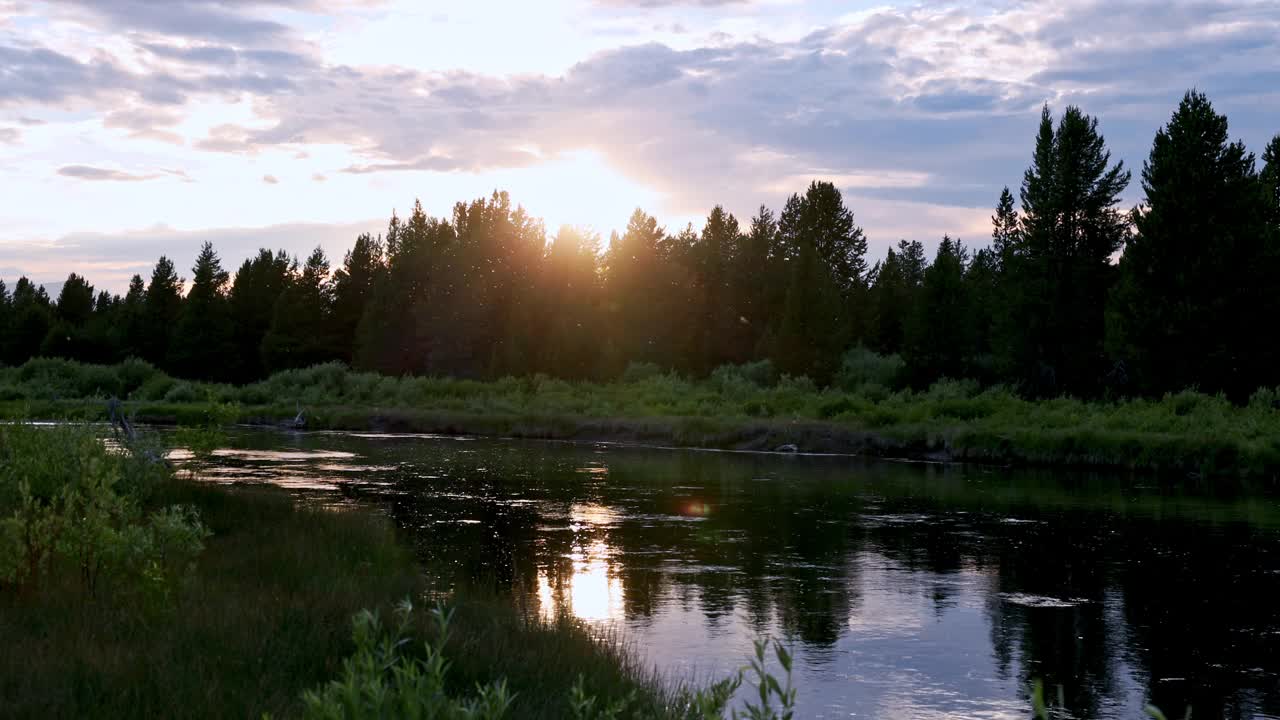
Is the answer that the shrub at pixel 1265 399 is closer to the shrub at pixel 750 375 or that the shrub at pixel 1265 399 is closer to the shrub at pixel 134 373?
the shrub at pixel 750 375

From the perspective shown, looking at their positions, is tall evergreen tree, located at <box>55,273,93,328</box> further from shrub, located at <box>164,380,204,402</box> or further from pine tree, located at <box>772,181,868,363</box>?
pine tree, located at <box>772,181,868,363</box>

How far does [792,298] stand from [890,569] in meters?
50.4

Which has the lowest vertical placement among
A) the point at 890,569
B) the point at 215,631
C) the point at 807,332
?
the point at 890,569

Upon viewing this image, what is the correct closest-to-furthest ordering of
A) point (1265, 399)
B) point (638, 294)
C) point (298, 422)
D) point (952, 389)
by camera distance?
point (1265, 399)
point (952, 389)
point (298, 422)
point (638, 294)

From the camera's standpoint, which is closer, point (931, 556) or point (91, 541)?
point (91, 541)

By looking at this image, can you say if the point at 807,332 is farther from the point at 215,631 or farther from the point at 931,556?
the point at 215,631

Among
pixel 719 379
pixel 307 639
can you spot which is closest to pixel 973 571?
pixel 307 639

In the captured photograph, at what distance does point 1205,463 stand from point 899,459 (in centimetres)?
998

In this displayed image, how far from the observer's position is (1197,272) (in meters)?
46.1

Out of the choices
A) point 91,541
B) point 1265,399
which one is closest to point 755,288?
point 1265,399

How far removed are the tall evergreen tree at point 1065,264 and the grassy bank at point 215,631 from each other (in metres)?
44.0

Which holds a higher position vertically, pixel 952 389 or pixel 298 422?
pixel 952 389

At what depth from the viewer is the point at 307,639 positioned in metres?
10.3

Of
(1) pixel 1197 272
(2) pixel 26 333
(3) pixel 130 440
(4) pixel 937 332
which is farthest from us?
(2) pixel 26 333
